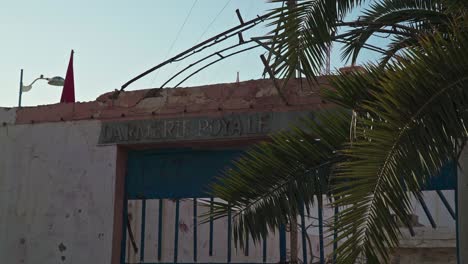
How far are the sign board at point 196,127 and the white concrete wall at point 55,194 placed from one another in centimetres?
24

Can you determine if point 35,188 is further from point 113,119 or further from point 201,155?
point 201,155

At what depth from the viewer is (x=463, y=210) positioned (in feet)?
23.6

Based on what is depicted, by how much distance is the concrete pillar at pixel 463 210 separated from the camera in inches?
281

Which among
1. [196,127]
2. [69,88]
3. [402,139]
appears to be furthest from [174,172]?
[402,139]

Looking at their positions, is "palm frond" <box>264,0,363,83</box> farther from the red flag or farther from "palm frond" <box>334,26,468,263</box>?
the red flag

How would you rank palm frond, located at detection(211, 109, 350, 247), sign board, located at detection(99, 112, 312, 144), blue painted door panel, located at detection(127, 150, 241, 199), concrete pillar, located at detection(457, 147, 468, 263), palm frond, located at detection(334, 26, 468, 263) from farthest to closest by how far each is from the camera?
blue painted door panel, located at detection(127, 150, 241, 199), sign board, located at detection(99, 112, 312, 144), concrete pillar, located at detection(457, 147, 468, 263), palm frond, located at detection(211, 109, 350, 247), palm frond, located at detection(334, 26, 468, 263)

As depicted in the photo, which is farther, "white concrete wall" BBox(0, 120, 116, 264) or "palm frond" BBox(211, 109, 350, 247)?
"white concrete wall" BBox(0, 120, 116, 264)

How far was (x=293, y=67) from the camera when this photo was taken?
5086mm

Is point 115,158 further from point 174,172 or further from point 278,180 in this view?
point 278,180

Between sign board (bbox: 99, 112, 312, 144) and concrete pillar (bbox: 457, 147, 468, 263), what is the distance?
1.79 meters

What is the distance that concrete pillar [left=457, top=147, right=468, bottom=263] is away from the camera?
23.4 ft

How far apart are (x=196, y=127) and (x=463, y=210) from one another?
321 centimetres

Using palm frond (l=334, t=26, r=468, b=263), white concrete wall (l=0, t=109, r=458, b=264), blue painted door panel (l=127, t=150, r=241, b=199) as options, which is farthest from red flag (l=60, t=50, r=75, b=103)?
palm frond (l=334, t=26, r=468, b=263)

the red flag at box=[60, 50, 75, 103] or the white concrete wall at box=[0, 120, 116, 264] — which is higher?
the red flag at box=[60, 50, 75, 103]
